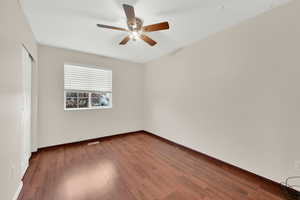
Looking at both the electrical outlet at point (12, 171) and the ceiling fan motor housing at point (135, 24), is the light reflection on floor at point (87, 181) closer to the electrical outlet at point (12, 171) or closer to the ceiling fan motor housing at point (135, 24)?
the electrical outlet at point (12, 171)

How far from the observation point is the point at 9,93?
1383 millimetres

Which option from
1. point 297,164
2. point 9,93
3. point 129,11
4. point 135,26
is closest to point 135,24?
point 135,26

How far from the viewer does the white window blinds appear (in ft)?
10.9

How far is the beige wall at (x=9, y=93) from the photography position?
1.22m

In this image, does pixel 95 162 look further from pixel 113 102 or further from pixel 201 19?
pixel 201 19

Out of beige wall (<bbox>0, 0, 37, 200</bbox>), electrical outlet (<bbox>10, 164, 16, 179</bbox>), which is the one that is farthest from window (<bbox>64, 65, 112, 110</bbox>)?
electrical outlet (<bbox>10, 164, 16, 179</bbox>)

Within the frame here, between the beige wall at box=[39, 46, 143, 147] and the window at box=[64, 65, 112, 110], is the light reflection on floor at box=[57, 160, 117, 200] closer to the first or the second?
the beige wall at box=[39, 46, 143, 147]

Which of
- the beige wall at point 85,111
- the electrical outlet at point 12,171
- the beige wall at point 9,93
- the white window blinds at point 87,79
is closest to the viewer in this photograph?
the beige wall at point 9,93

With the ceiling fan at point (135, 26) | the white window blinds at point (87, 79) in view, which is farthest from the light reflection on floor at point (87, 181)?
the ceiling fan at point (135, 26)

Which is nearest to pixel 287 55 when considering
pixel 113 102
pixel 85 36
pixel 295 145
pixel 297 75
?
pixel 297 75

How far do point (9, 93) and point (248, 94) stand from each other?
3324 mm

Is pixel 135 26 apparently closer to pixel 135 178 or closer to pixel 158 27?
pixel 158 27

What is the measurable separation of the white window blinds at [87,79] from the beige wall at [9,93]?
1667 millimetres

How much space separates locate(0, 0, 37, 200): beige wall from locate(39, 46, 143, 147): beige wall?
151cm
